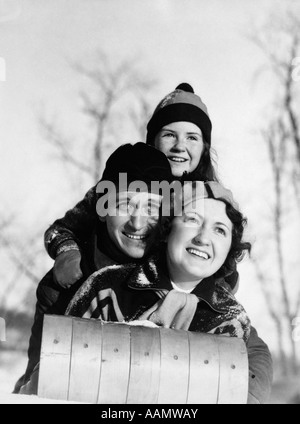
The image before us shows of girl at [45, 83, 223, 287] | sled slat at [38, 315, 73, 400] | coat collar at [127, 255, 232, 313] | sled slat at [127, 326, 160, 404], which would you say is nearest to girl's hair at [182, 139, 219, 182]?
girl at [45, 83, 223, 287]

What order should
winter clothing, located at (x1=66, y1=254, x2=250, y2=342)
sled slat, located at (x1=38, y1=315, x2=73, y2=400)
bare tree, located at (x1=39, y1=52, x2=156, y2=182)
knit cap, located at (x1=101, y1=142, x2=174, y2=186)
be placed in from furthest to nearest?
bare tree, located at (x1=39, y1=52, x2=156, y2=182)
knit cap, located at (x1=101, y1=142, x2=174, y2=186)
winter clothing, located at (x1=66, y1=254, x2=250, y2=342)
sled slat, located at (x1=38, y1=315, x2=73, y2=400)

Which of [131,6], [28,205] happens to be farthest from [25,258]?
[131,6]

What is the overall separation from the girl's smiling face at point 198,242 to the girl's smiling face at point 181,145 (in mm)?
150

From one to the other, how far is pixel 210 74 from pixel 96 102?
1.28ft

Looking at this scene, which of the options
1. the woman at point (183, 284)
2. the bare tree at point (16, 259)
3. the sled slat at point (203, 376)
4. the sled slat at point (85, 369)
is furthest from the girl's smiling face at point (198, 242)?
the bare tree at point (16, 259)

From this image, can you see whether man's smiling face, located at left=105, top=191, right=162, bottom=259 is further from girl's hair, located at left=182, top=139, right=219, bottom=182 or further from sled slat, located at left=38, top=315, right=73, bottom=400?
sled slat, located at left=38, top=315, right=73, bottom=400

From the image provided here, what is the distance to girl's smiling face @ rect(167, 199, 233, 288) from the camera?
1.97m

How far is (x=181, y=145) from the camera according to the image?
6.92 feet

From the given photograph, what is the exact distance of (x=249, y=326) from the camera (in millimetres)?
2039

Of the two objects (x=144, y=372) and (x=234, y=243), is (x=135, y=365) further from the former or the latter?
(x=234, y=243)

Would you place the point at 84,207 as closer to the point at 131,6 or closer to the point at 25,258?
the point at 25,258

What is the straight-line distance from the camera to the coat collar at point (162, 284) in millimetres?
1970

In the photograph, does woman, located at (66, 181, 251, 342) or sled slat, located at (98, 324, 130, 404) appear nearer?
sled slat, located at (98, 324, 130, 404)

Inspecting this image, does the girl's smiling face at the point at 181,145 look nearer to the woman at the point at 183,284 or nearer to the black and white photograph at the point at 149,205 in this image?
the black and white photograph at the point at 149,205
